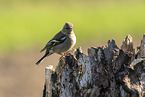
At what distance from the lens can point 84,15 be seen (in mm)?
27781

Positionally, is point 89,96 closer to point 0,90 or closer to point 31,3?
point 0,90

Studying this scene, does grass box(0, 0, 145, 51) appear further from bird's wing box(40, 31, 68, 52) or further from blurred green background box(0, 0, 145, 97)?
bird's wing box(40, 31, 68, 52)

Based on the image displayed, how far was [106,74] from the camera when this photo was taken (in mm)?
7289

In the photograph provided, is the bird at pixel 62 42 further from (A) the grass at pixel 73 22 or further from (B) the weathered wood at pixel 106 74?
(A) the grass at pixel 73 22

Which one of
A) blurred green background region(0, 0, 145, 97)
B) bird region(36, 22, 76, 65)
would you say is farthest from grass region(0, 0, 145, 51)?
bird region(36, 22, 76, 65)

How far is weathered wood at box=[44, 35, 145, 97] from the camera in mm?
7227

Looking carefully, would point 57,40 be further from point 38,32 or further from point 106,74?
point 38,32

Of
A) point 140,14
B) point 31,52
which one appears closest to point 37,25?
point 31,52

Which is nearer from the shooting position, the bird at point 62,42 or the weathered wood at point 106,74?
the weathered wood at point 106,74

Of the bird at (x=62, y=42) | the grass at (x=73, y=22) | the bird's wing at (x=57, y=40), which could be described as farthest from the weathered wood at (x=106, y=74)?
the grass at (x=73, y=22)

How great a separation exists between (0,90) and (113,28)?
34.7 ft

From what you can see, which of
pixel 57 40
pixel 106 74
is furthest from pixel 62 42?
pixel 106 74

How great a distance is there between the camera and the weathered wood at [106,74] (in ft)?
23.7

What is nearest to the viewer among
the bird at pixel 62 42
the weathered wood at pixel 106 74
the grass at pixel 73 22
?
the weathered wood at pixel 106 74
